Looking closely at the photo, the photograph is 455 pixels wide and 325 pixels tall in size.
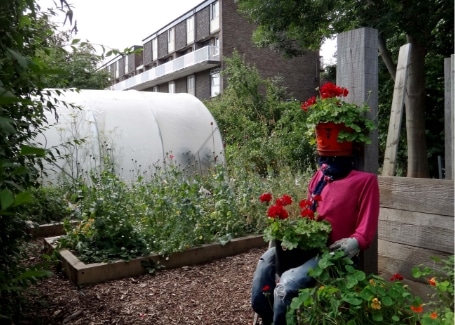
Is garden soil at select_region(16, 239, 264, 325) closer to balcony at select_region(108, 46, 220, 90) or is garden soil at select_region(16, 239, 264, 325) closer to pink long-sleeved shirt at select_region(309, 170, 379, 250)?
pink long-sleeved shirt at select_region(309, 170, 379, 250)

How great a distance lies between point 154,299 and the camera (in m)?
3.81

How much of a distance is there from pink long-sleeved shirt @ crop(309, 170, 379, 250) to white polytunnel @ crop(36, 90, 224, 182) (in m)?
5.61

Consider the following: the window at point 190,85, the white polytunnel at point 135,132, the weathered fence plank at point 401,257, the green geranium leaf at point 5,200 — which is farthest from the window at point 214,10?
the green geranium leaf at point 5,200

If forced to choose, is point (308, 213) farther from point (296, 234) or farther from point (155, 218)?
point (155, 218)

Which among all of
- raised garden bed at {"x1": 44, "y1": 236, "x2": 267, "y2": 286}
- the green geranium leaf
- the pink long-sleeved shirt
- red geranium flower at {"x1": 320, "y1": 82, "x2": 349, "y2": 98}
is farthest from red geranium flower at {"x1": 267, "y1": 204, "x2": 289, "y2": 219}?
raised garden bed at {"x1": 44, "y1": 236, "x2": 267, "y2": 286}

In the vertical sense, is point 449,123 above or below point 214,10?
below

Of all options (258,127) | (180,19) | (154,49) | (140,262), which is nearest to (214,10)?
(180,19)

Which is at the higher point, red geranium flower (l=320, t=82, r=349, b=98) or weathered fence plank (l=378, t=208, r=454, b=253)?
red geranium flower (l=320, t=82, r=349, b=98)

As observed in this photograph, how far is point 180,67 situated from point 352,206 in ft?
99.2

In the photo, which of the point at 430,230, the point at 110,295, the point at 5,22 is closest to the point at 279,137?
the point at 110,295

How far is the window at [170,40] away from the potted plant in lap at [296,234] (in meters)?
34.6

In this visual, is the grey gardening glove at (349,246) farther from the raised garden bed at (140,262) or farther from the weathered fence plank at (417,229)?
the raised garden bed at (140,262)

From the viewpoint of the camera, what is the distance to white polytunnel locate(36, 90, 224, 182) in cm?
811

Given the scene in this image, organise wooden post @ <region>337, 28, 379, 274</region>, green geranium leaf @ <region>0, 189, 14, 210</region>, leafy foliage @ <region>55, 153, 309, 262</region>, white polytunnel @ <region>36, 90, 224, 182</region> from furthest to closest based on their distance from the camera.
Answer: white polytunnel @ <region>36, 90, 224, 182</region> → leafy foliage @ <region>55, 153, 309, 262</region> → wooden post @ <region>337, 28, 379, 274</region> → green geranium leaf @ <region>0, 189, 14, 210</region>
